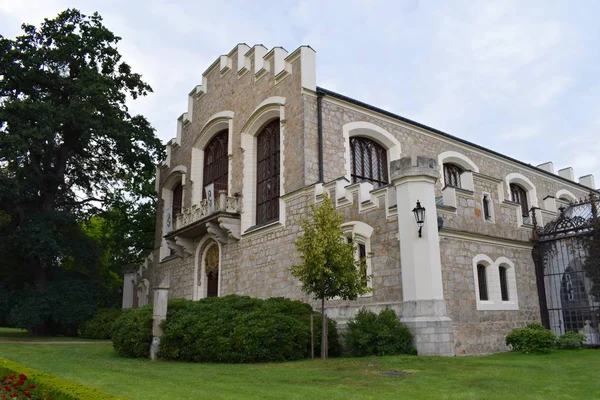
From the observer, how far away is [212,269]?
2161 cm

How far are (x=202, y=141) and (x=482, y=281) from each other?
49.1 ft

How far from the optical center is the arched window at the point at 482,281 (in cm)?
1466

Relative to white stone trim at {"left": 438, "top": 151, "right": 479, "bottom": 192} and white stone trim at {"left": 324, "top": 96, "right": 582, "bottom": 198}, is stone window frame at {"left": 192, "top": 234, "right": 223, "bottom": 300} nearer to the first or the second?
white stone trim at {"left": 324, "top": 96, "right": 582, "bottom": 198}

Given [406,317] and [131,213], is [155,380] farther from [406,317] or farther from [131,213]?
[131,213]

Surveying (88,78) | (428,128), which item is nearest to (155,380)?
(428,128)

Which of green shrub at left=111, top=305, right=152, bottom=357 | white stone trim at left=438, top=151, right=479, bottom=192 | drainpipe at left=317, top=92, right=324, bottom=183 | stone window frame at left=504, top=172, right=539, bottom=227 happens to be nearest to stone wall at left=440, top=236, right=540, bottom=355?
drainpipe at left=317, top=92, right=324, bottom=183

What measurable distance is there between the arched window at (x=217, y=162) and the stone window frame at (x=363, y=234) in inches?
347

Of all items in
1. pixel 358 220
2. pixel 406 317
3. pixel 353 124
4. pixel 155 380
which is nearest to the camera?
pixel 155 380

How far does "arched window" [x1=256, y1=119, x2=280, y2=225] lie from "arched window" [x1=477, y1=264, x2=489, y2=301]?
7.59m

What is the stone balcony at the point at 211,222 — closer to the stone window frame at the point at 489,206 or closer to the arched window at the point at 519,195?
the stone window frame at the point at 489,206

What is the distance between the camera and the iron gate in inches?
614

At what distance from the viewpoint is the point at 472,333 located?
44.2ft

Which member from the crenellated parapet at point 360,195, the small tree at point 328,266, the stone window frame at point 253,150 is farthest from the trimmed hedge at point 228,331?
the stone window frame at point 253,150

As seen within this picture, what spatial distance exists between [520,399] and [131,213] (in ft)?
108
